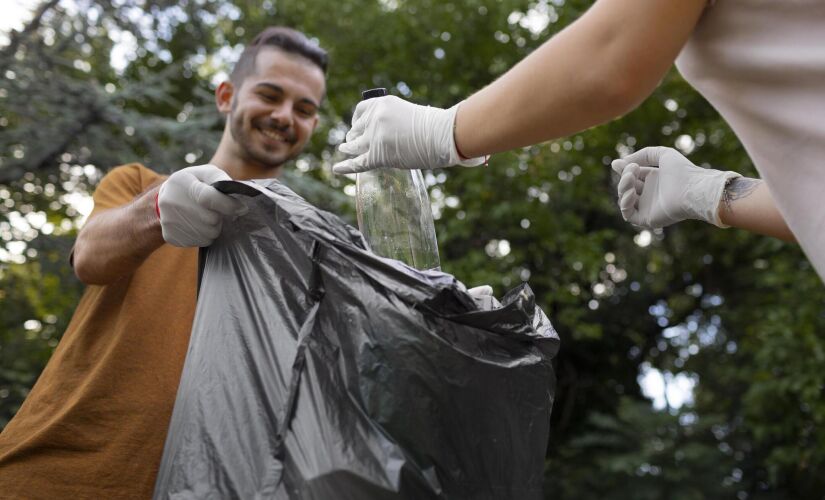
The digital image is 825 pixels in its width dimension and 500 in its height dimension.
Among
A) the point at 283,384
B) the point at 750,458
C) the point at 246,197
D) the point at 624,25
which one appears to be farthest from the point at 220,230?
the point at 750,458

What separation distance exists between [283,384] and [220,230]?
375 mm

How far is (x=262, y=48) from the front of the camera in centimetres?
280

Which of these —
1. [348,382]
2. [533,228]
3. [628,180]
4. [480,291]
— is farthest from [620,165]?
[533,228]

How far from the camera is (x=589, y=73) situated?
1.11 meters

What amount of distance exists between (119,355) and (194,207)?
0.63 m

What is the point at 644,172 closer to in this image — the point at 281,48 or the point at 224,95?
the point at 281,48

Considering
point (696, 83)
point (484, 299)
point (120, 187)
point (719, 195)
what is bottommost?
point (484, 299)

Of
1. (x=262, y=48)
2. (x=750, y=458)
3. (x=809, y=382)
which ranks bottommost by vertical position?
(x=750, y=458)

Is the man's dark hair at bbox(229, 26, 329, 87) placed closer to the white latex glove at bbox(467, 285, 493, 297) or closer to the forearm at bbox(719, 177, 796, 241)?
the white latex glove at bbox(467, 285, 493, 297)

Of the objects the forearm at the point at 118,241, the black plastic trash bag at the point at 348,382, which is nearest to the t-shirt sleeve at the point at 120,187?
the forearm at the point at 118,241

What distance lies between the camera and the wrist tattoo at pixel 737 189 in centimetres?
154

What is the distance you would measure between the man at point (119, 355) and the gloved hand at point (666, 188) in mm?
786

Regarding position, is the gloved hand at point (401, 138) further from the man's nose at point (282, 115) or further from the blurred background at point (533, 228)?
the blurred background at point (533, 228)

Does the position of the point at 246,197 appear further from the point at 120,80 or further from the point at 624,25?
the point at 120,80
